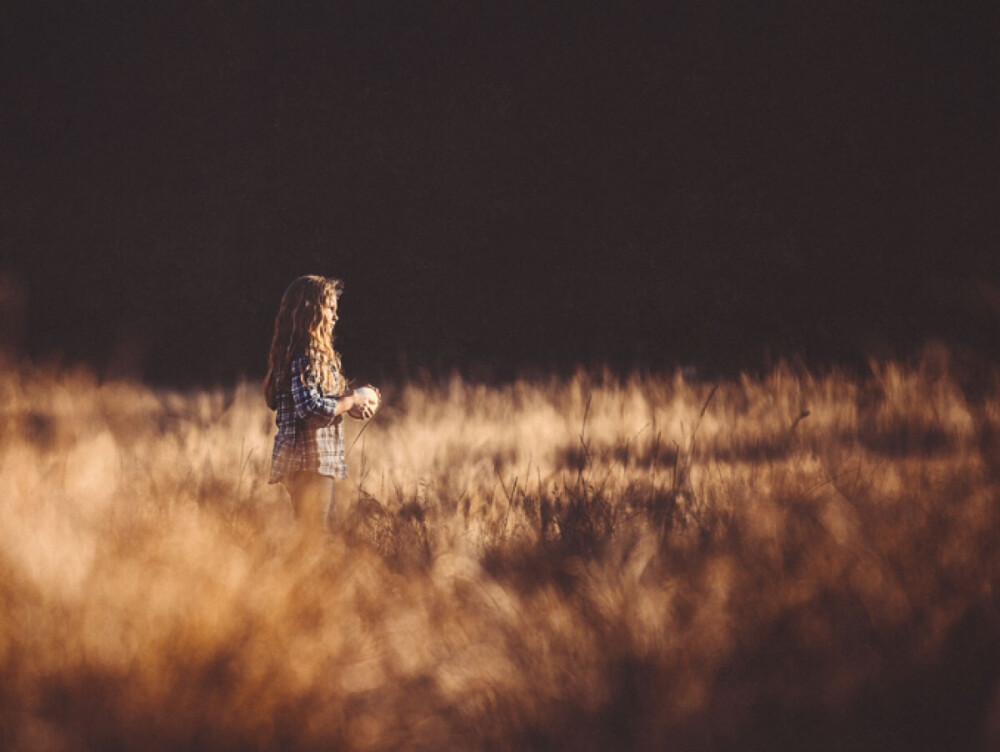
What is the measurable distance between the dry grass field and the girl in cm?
57

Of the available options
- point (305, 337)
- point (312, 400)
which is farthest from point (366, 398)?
point (305, 337)

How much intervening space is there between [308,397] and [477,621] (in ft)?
4.21

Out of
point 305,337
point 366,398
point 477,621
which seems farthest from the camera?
point 305,337

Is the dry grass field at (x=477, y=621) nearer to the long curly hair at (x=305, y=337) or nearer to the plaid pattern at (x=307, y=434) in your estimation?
the plaid pattern at (x=307, y=434)

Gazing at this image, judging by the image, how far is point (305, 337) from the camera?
8.96ft

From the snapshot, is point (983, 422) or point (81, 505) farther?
point (983, 422)

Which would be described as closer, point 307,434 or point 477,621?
point 477,621

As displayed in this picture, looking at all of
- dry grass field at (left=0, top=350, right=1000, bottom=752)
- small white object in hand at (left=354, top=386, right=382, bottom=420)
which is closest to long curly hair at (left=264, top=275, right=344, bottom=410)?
small white object in hand at (left=354, top=386, right=382, bottom=420)

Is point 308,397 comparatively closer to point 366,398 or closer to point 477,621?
point 366,398

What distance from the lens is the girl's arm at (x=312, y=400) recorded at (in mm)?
2605

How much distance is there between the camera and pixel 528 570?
1782 millimetres

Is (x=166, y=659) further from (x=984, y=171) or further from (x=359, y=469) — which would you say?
(x=984, y=171)

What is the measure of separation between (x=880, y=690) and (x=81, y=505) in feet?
4.32

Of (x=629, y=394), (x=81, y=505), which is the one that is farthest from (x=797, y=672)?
(x=629, y=394)
